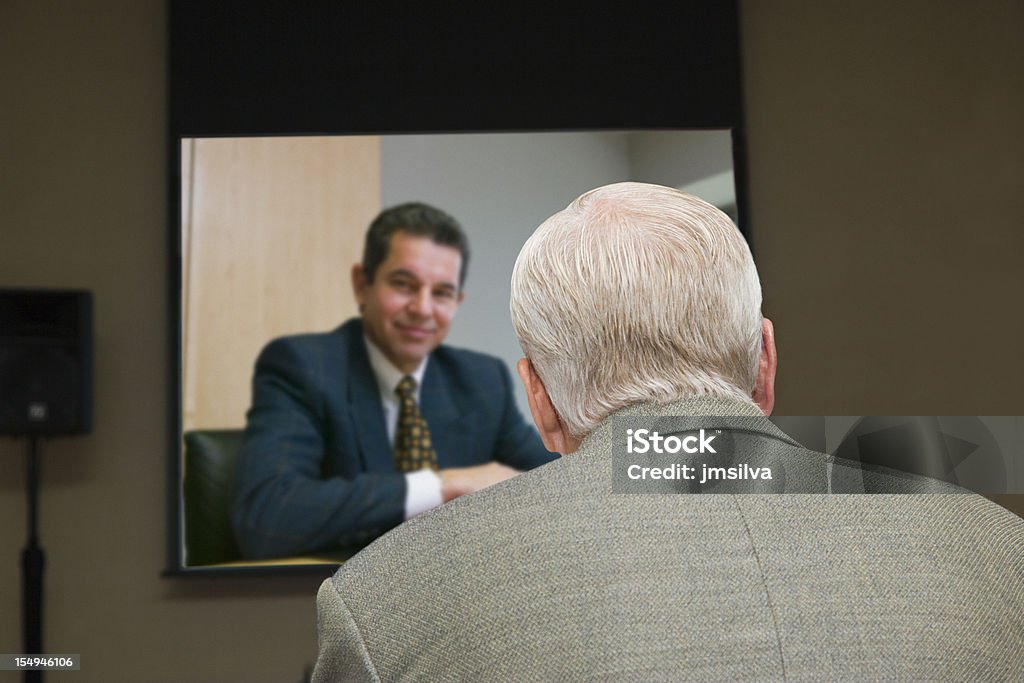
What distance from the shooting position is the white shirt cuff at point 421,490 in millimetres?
3664

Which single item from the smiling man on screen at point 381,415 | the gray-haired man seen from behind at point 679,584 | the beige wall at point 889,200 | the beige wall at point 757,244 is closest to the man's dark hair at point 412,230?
the smiling man on screen at point 381,415

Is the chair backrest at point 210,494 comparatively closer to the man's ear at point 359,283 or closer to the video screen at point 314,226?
the video screen at point 314,226

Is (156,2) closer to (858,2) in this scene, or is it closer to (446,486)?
(446,486)

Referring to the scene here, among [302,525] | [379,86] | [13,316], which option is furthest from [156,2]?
[302,525]

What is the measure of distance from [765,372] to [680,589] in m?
0.35

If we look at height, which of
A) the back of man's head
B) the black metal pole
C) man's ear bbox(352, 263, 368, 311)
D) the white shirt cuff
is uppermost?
man's ear bbox(352, 263, 368, 311)

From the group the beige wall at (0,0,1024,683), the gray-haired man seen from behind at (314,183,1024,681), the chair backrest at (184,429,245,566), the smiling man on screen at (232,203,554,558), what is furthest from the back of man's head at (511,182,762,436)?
the beige wall at (0,0,1024,683)

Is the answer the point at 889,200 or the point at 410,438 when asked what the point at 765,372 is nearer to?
the point at 410,438

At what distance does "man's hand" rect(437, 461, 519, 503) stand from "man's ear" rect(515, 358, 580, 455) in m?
2.53

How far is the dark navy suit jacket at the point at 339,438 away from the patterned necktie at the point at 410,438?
0.03 metres

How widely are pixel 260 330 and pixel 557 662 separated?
2999 millimetres

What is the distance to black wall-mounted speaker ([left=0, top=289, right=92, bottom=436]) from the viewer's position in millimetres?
3422

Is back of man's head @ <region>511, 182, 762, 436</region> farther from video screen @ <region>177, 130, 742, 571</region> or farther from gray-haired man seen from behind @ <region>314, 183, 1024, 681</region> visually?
video screen @ <region>177, 130, 742, 571</region>

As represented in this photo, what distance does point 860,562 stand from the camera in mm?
893
